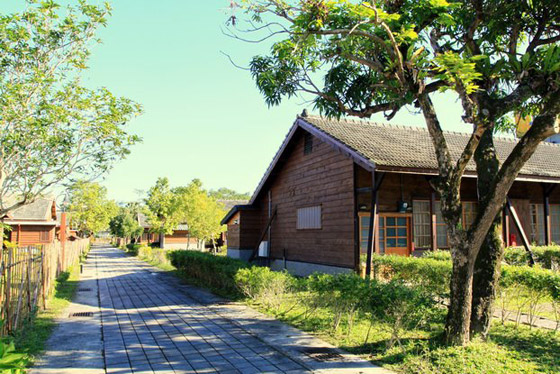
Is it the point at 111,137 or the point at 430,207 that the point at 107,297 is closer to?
the point at 111,137

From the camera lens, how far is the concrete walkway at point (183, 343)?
235 inches

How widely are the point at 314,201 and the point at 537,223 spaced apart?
911 cm

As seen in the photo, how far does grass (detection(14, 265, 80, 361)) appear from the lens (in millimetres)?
6914

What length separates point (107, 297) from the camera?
13.1 metres

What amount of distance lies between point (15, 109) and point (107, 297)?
20.4 ft

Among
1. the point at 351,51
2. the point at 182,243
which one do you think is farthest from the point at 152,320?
the point at 182,243

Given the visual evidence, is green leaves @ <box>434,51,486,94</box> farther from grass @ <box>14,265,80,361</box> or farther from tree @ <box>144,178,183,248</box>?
tree @ <box>144,178,183,248</box>

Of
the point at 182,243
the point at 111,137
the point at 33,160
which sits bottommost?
the point at 182,243

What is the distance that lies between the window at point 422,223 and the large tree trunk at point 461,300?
8.41m

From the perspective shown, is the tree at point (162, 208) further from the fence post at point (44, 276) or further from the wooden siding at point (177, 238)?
the fence post at point (44, 276)

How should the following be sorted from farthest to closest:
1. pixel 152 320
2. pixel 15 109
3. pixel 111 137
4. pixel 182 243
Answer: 1. pixel 182 243
2. pixel 111 137
3. pixel 15 109
4. pixel 152 320

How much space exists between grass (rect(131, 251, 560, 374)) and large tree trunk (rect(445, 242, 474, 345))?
0.57ft

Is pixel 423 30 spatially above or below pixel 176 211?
above

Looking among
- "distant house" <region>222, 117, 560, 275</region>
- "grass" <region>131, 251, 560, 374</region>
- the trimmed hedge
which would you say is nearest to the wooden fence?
"grass" <region>131, 251, 560, 374</region>
